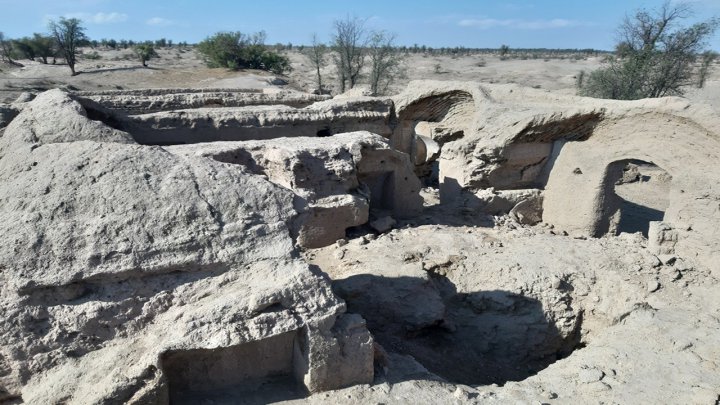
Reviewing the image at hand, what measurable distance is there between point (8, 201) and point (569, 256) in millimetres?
6583

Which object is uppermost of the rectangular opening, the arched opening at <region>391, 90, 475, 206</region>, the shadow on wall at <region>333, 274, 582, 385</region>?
the arched opening at <region>391, 90, 475, 206</region>

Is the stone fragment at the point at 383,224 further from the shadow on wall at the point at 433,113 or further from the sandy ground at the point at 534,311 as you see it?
the shadow on wall at the point at 433,113

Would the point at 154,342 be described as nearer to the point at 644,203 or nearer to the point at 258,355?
the point at 258,355

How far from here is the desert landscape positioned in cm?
355

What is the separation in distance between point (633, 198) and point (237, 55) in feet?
82.5

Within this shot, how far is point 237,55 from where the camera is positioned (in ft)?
101

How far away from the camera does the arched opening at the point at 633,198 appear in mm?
8406

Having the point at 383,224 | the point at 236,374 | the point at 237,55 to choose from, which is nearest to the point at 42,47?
the point at 237,55

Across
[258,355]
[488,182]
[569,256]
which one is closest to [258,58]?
[488,182]

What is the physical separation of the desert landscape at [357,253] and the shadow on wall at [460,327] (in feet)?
0.09

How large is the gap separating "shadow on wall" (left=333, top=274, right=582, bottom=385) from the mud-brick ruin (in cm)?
3

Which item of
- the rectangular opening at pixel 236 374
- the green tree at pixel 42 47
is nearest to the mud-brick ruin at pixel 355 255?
the rectangular opening at pixel 236 374

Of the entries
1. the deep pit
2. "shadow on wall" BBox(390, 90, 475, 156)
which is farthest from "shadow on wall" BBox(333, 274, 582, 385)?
"shadow on wall" BBox(390, 90, 475, 156)

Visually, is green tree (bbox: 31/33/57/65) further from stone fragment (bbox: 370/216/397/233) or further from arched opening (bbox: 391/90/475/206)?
stone fragment (bbox: 370/216/397/233)
